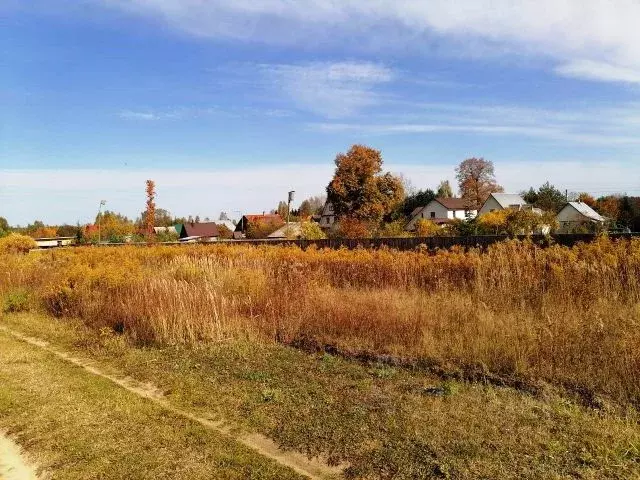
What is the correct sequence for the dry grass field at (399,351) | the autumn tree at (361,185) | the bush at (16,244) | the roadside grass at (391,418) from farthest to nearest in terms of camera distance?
the autumn tree at (361,185) → the bush at (16,244) → the dry grass field at (399,351) → the roadside grass at (391,418)

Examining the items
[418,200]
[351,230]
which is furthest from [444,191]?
[351,230]

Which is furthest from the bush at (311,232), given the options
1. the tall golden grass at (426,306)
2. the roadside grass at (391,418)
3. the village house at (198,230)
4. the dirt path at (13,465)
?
the village house at (198,230)

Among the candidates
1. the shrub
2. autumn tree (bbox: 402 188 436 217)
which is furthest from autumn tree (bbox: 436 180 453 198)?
the shrub

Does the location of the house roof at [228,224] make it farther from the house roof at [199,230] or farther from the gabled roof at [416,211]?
the gabled roof at [416,211]

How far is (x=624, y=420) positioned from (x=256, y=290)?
7059mm

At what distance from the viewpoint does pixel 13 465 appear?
14.3 feet

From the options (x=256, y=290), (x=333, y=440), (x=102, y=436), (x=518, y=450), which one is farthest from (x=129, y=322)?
(x=518, y=450)

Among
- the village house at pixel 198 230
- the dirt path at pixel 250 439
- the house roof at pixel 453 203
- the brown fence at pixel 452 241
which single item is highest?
the house roof at pixel 453 203

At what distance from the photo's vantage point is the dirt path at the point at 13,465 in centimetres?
417

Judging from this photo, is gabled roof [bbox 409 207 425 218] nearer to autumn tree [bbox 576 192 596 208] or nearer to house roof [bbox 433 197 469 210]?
house roof [bbox 433 197 469 210]

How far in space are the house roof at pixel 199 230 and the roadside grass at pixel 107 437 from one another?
238 ft

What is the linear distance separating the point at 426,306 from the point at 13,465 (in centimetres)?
627

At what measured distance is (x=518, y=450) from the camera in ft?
13.4

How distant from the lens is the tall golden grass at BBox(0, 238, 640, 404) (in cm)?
618
